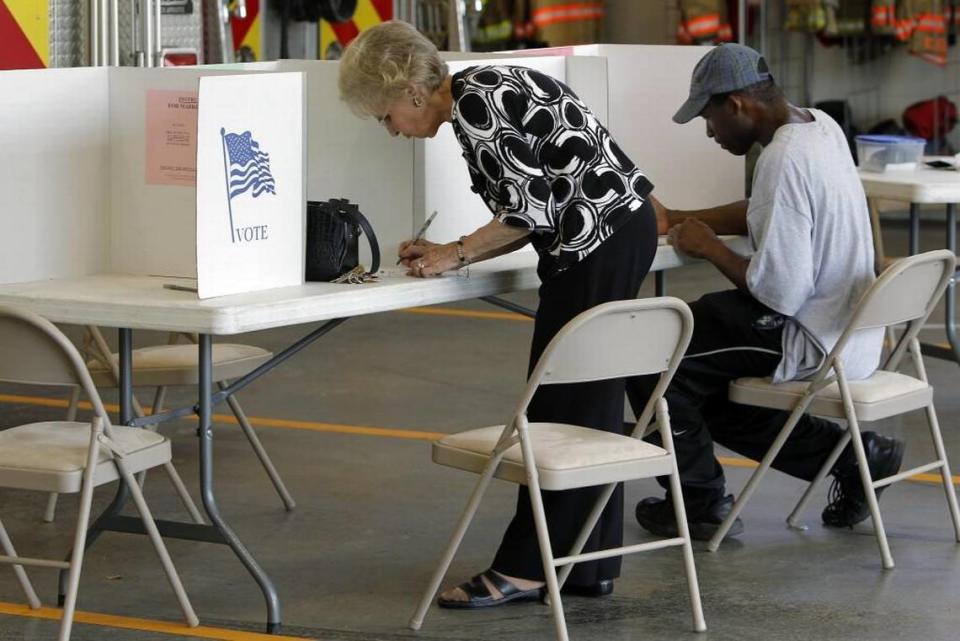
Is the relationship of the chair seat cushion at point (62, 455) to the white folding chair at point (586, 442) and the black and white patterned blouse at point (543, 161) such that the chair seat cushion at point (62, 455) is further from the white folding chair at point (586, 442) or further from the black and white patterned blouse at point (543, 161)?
the black and white patterned blouse at point (543, 161)

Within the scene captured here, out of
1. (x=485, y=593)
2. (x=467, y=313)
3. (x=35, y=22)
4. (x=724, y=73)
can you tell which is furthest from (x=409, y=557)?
(x=467, y=313)

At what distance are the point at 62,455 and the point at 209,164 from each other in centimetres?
68

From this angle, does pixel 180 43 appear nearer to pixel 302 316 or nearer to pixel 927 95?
pixel 302 316

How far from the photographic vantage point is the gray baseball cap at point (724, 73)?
14.0 ft

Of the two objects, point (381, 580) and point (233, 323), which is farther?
point (381, 580)

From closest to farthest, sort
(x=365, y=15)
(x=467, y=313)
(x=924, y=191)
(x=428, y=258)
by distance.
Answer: (x=428, y=258) → (x=924, y=191) → (x=467, y=313) → (x=365, y=15)

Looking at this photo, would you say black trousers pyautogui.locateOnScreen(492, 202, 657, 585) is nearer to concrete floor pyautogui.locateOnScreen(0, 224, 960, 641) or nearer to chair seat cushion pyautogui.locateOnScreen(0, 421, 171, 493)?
concrete floor pyautogui.locateOnScreen(0, 224, 960, 641)

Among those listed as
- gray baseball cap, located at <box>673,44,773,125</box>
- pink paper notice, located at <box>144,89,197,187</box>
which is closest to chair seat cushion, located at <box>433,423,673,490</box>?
pink paper notice, located at <box>144,89,197,187</box>

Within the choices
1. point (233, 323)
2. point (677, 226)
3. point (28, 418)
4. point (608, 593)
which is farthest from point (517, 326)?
point (233, 323)

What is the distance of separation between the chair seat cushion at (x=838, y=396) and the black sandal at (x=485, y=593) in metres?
0.80

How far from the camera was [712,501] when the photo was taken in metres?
4.47

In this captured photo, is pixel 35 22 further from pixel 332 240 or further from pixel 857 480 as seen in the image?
pixel 857 480

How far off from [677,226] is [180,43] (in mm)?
2977

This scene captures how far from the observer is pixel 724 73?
426cm
